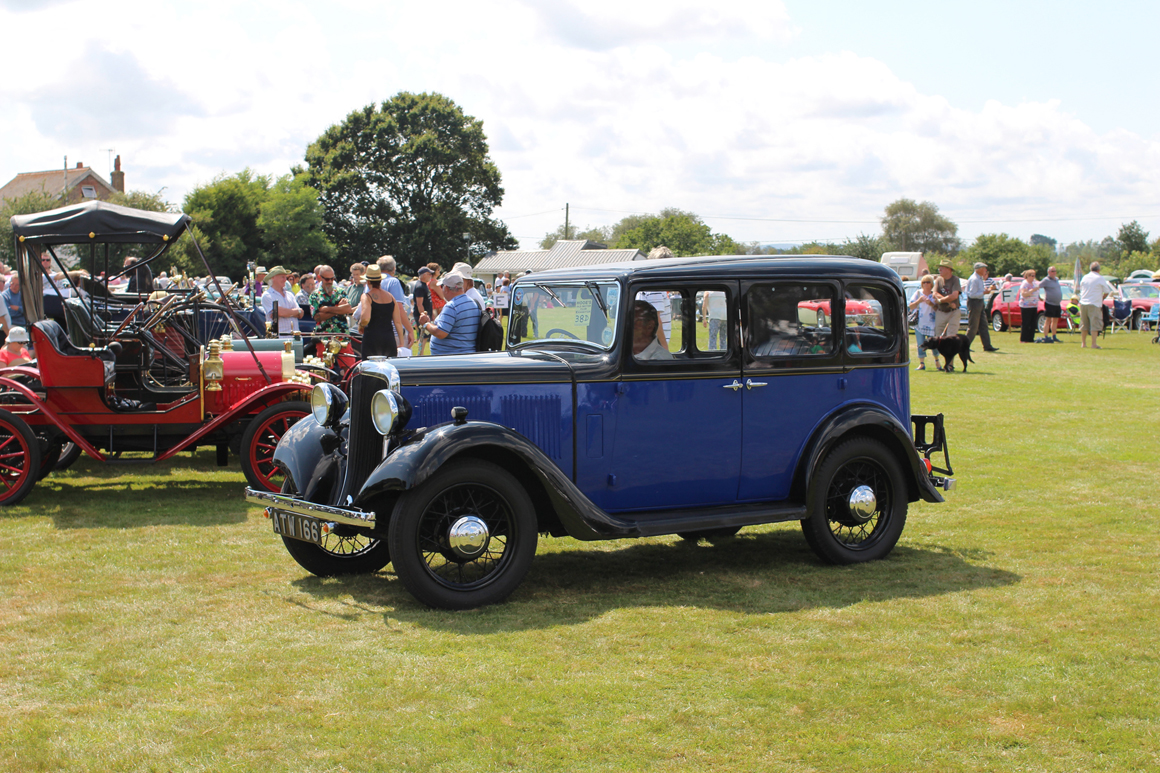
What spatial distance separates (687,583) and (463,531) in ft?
4.62

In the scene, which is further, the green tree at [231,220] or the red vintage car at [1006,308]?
the green tree at [231,220]

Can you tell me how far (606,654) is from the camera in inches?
174

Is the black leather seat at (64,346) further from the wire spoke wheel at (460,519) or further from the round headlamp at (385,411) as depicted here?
the wire spoke wheel at (460,519)

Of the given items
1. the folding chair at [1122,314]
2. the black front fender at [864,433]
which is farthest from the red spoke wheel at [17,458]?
the folding chair at [1122,314]

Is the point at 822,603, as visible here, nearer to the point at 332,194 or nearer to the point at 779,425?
the point at 779,425

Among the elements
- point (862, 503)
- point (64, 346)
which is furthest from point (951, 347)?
point (64, 346)

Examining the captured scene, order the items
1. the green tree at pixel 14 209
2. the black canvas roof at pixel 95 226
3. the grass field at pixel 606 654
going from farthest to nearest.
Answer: the green tree at pixel 14 209 → the black canvas roof at pixel 95 226 → the grass field at pixel 606 654

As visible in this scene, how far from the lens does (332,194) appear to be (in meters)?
56.0

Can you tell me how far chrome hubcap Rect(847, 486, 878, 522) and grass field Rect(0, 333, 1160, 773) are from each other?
0.31m

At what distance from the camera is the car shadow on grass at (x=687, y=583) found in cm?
505

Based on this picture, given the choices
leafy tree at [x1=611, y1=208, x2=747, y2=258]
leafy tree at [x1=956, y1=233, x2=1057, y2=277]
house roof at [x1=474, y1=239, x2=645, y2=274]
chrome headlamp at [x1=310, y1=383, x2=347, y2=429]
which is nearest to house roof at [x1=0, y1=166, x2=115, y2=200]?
house roof at [x1=474, y1=239, x2=645, y2=274]

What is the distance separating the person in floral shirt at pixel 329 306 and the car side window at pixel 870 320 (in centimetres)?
785

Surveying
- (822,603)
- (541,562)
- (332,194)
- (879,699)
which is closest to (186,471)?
(541,562)

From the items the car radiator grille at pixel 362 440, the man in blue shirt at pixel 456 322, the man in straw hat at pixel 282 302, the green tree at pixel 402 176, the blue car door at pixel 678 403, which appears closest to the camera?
the car radiator grille at pixel 362 440
